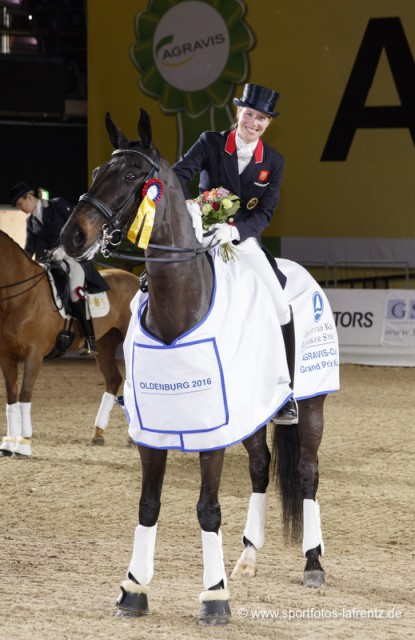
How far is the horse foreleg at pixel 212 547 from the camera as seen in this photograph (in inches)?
162

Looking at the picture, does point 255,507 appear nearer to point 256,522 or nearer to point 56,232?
point 256,522

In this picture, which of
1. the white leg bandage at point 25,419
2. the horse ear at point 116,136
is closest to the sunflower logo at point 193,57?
the white leg bandage at point 25,419

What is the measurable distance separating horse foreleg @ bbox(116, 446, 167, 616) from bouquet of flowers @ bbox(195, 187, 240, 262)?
3.14 feet

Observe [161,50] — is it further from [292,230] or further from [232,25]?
[292,230]

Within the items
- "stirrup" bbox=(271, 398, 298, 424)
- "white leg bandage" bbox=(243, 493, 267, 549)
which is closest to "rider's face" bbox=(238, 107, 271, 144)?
"stirrup" bbox=(271, 398, 298, 424)

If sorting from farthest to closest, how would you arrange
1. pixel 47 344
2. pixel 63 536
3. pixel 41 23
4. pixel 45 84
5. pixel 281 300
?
pixel 41 23, pixel 45 84, pixel 47 344, pixel 63 536, pixel 281 300

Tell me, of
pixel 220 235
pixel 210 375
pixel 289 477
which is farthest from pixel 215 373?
pixel 289 477

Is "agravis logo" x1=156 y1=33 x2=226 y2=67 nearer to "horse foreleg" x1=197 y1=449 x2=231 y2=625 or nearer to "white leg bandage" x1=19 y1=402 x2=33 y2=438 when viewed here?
"white leg bandage" x1=19 y1=402 x2=33 y2=438

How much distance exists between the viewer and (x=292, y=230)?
16.4m

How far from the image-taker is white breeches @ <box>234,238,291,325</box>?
454cm

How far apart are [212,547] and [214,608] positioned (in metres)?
0.25

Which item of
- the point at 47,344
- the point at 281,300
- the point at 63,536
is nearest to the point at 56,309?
the point at 47,344

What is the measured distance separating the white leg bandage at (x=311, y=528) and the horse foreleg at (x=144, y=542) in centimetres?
96

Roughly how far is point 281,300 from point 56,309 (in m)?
4.15
